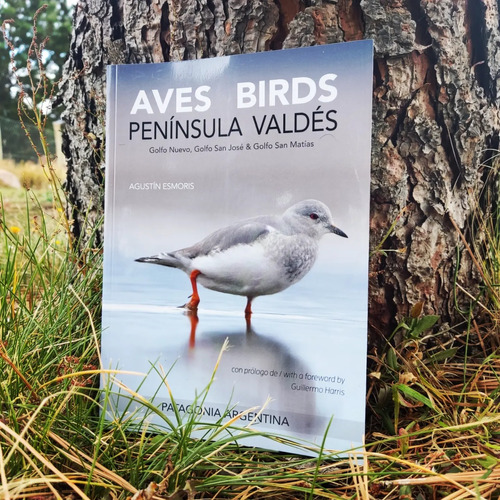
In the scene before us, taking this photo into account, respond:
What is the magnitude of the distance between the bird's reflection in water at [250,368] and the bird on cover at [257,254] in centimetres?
6

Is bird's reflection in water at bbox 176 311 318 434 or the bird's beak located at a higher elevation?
the bird's beak

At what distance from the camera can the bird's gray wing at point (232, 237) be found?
1251 millimetres

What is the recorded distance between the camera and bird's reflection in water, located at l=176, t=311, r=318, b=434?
120 cm

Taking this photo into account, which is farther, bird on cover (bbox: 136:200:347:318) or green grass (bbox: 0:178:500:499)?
bird on cover (bbox: 136:200:347:318)

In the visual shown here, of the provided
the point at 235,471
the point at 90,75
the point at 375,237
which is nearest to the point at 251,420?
the point at 235,471

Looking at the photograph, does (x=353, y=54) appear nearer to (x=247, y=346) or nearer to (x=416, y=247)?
(x=416, y=247)

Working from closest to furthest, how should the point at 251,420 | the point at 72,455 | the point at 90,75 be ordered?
the point at 72,455, the point at 251,420, the point at 90,75

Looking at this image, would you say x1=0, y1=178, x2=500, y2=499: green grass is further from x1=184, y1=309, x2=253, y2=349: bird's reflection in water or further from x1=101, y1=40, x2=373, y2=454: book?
x1=184, y1=309, x2=253, y2=349: bird's reflection in water

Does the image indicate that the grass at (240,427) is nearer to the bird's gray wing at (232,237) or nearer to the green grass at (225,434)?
the green grass at (225,434)

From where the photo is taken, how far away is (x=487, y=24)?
1295 mm

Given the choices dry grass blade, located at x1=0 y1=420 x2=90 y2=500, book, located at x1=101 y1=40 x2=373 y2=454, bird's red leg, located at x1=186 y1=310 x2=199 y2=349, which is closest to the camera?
dry grass blade, located at x1=0 y1=420 x2=90 y2=500

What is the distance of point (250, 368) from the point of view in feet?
4.08

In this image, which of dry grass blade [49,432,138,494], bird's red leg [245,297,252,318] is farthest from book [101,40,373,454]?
dry grass blade [49,432,138,494]

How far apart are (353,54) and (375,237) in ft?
1.36
